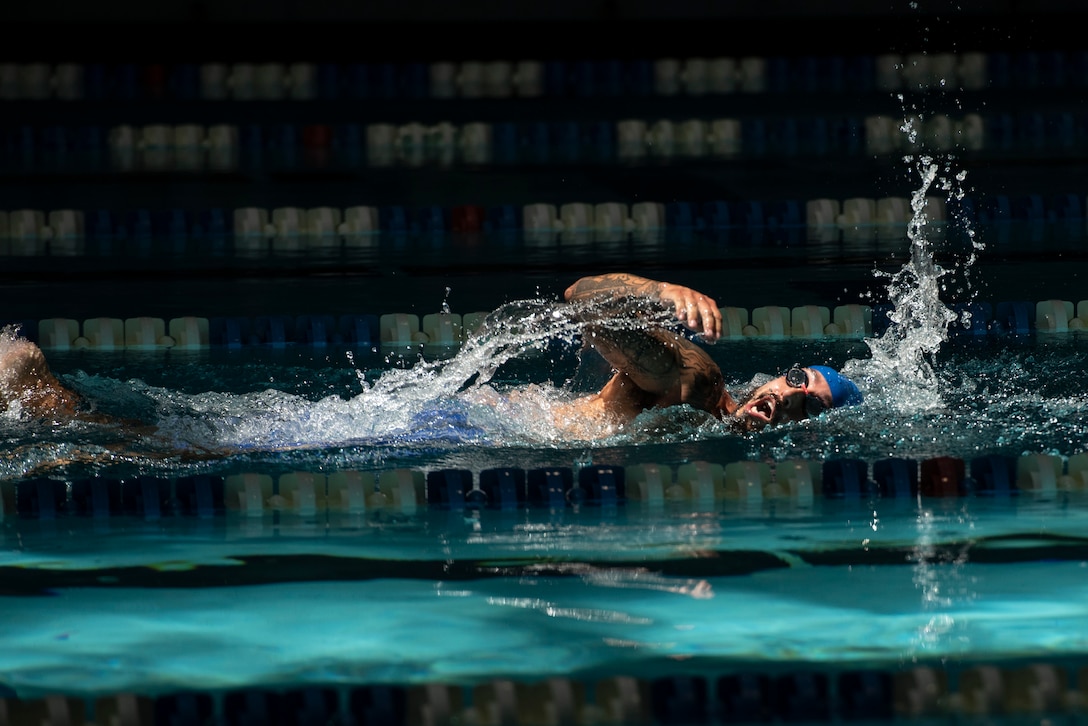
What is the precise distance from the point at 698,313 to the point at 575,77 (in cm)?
672

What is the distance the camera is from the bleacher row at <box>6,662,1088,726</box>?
2699 mm

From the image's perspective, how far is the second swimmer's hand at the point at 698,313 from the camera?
3631 mm

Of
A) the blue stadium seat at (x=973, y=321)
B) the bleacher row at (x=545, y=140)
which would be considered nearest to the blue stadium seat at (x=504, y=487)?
the blue stadium seat at (x=973, y=321)

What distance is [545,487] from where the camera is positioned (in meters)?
4.05

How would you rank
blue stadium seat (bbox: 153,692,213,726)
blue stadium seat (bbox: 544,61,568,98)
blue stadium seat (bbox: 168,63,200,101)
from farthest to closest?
1. blue stadium seat (bbox: 544,61,568,98)
2. blue stadium seat (bbox: 168,63,200,101)
3. blue stadium seat (bbox: 153,692,213,726)

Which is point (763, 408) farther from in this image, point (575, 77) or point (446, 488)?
point (575, 77)

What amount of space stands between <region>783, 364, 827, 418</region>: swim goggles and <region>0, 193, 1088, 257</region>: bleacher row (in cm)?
331

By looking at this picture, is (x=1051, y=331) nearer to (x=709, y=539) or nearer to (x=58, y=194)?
(x=709, y=539)

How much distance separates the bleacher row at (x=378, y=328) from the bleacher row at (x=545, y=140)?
3.15 metres

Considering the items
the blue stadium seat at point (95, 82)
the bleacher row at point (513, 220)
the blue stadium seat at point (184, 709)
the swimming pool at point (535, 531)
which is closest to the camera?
the blue stadium seat at point (184, 709)

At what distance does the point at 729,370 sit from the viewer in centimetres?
553

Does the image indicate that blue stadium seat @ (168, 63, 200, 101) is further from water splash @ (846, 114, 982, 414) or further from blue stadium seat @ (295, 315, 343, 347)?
blue stadium seat @ (295, 315, 343, 347)

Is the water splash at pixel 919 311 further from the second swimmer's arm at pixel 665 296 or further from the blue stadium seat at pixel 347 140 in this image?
the blue stadium seat at pixel 347 140

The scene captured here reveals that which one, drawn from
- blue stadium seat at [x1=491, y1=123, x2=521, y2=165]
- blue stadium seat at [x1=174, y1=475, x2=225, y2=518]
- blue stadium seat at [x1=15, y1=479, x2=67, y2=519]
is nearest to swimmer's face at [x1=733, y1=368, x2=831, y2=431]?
blue stadium seat at [x1=174, y1=475, x2=225, y2=518]
